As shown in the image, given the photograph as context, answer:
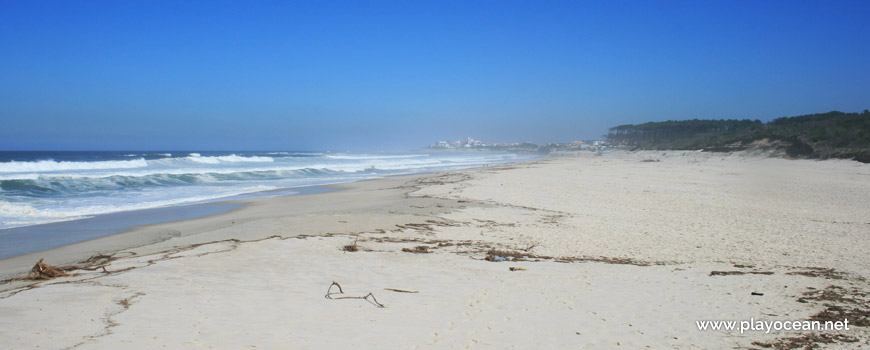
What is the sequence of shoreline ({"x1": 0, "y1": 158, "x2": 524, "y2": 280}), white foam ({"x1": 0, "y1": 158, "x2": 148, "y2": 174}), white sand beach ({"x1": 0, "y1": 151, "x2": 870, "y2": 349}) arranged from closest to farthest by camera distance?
1. white sand beach ({"x1": 0, "y1": 151, "x2": 870, "y2": 349})
2. shoreline ({"x1": 0, "y1": 158, "x2": 524, "y2": 280})
3. white foam ({"x1": 0, "y1": 158, "x2": 148, "y2": 174})

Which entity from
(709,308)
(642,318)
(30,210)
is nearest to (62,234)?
(30,210)

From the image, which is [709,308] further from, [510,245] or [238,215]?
[238,215]

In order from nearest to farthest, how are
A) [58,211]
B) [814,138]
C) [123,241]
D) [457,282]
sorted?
[457,282]
[123,241]
[58,211]
[814,138]

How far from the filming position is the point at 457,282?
5.33m

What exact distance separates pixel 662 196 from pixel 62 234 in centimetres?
1569

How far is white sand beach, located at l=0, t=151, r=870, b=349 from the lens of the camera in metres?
3.69

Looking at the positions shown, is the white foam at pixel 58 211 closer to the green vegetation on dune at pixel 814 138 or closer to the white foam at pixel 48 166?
the white foam at pixel 48 166

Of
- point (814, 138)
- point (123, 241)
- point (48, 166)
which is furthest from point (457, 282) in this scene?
point (48, 166)

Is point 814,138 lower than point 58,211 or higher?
higher

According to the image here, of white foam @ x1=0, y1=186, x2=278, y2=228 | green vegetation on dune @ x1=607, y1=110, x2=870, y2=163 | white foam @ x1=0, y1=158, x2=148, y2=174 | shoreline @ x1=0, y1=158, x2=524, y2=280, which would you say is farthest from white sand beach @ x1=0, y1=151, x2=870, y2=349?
white foam @ x1=0, y1=158, x2=148, y2=174

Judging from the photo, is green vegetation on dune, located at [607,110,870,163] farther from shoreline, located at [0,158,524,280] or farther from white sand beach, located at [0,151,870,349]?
shoreline, located at [0,158,524,280]

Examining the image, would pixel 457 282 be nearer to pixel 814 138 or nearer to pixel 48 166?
pixel 814 138

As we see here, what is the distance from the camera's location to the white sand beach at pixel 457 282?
369cm

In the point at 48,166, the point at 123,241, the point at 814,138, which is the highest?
the point at 814,138
